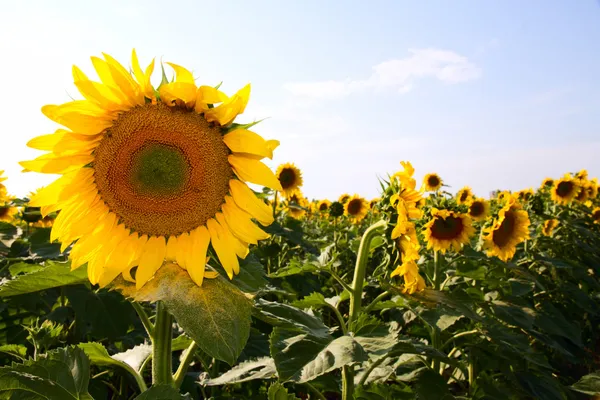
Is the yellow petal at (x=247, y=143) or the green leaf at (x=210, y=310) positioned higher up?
the yellow petal at (x=247, y=143)

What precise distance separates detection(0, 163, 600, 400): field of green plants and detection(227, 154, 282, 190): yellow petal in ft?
0.83

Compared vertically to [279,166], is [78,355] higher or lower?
lower

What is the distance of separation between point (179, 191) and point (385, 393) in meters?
1.60

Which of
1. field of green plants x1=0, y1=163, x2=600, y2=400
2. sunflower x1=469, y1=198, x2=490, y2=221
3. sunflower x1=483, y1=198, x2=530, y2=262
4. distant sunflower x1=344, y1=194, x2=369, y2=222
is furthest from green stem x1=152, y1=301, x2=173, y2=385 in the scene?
distant sunflower x1=344, y1=194, x2=369, y2=222

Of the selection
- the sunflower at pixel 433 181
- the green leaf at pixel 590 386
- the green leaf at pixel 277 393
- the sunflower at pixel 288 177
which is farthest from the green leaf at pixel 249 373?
the sunflower at pixel 433 181

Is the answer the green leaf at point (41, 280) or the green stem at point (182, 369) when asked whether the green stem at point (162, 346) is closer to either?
the green stem at point (182, 369)

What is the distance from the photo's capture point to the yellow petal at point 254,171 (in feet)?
5.03

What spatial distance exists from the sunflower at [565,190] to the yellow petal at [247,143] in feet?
29.0

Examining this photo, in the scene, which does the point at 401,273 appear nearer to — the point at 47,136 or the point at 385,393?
the point at 385,393

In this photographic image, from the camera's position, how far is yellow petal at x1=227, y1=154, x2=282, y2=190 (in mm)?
1534

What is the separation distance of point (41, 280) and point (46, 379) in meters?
0.25

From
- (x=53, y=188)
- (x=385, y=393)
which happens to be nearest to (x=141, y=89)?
(x=53, y=188)

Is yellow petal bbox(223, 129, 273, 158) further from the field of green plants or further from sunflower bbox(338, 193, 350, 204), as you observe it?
sunflower bbox(338, 193, 350, 204)

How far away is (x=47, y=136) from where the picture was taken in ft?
4.79
